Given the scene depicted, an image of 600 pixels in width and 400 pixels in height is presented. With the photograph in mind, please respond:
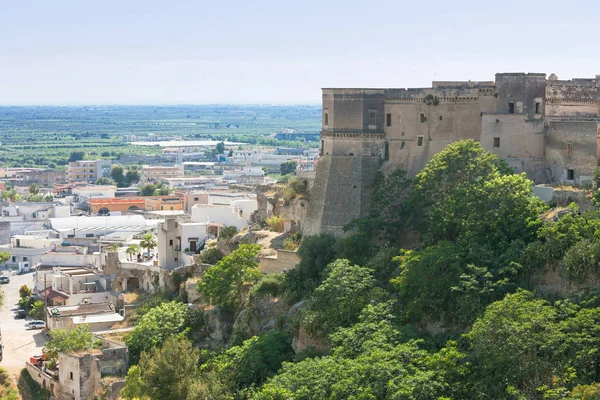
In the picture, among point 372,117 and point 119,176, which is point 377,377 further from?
point 119,176

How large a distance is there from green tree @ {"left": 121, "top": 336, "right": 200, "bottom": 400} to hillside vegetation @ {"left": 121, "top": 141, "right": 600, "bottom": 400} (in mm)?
50

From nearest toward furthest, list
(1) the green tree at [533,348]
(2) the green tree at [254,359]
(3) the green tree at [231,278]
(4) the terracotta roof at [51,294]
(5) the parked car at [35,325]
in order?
(1) the green tree at [533,348]
(2) the green tree at [254,359]
(3) the green tree at [231,278]
(5) the parked car at [35,325]
(4) the terracotta roof at [51,294]

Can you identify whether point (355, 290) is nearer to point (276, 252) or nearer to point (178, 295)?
point (276, 252)

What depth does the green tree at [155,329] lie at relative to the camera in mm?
43438

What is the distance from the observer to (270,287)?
140 ft

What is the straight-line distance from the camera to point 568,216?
34.6 m

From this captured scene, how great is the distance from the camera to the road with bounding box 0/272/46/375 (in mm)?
48031

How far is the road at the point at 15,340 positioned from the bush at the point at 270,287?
466 inches

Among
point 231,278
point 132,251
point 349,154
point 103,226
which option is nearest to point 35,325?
point 132,251

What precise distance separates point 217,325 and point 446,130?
479 inches

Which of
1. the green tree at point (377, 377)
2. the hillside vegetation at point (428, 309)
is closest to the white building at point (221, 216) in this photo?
the hillside vegetation at point (428, 309)

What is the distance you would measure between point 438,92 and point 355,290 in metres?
9.79

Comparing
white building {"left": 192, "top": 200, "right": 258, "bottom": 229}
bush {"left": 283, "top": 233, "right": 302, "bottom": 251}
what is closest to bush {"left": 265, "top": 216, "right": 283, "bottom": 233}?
bush {"left": 283, "top": 233, "right": 302, "bottom": 251}

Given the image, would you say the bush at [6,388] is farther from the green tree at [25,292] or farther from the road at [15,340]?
the green tree at [25,292]
